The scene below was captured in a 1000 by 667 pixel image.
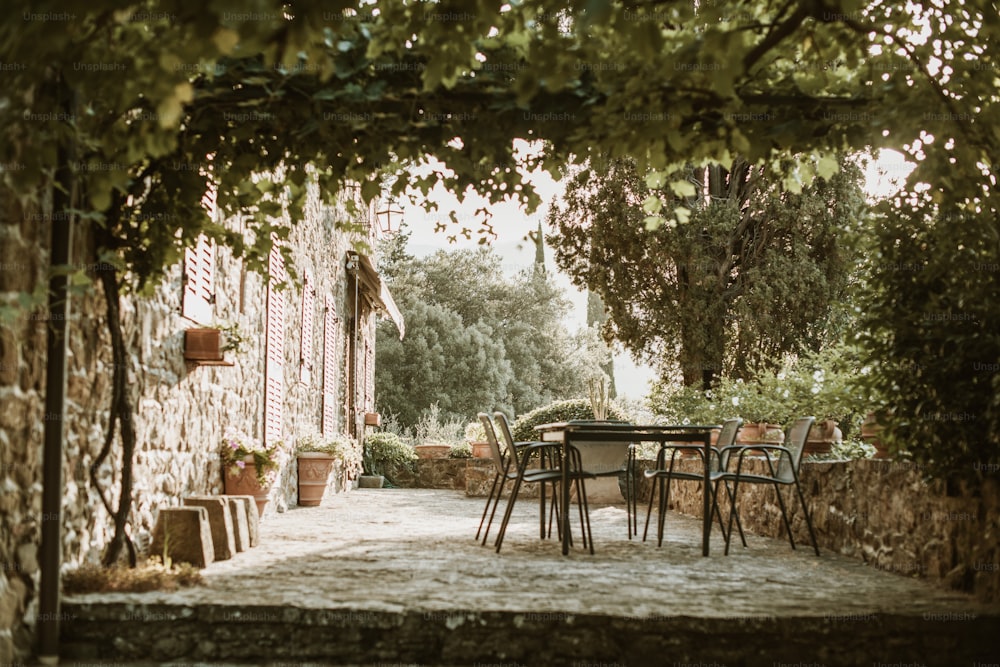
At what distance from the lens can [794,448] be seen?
5336 millimetres

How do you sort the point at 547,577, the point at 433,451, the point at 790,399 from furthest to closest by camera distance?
the point at 433,451
the point at 790,399
the point at 547,577

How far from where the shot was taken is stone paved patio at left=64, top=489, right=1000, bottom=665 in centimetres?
352

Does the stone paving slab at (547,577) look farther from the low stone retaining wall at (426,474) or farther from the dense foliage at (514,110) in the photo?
the low stone retaining wall at (426,474)

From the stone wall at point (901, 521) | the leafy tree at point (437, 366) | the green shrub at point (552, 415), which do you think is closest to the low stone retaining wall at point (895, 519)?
the stone wall at point (901, 521)

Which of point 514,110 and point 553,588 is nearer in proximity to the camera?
point 514,110

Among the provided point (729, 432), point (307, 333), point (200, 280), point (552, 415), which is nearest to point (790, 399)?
point (729, 432)

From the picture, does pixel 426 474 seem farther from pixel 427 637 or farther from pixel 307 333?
pixel 427 637

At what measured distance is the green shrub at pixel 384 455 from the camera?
13203 mm

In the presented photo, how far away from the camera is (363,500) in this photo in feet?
31.9

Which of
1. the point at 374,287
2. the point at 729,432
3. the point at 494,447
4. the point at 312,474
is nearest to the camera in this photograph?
the point at 494,447

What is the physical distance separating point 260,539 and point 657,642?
3026mm

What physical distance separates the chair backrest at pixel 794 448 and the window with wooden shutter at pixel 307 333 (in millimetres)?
4873

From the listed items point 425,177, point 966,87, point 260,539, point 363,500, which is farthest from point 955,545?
point 363,500

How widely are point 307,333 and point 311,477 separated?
56.0 inches
